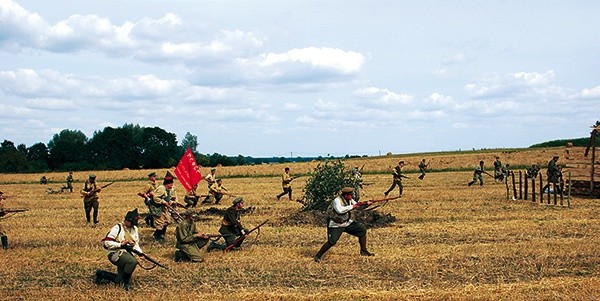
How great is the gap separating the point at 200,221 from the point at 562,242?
43.5 feet

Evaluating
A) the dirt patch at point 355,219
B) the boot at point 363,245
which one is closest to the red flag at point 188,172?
the dirt patch at point 355,219

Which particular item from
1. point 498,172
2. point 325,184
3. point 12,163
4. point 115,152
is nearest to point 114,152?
point 115,152

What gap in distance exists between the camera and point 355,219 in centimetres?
2214

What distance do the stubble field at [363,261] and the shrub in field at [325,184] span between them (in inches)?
62.6

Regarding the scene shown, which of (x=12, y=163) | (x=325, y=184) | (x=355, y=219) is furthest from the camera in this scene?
(x=12, y=163)

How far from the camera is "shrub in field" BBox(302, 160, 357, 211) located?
2488 centimetres

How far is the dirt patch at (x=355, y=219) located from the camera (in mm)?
22236

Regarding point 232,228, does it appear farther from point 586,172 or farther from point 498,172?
point 498,172

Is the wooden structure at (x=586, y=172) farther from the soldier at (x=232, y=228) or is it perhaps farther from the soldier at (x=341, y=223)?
the soldier at (x=232, y=228)

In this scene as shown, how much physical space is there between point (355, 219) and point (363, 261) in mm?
6706

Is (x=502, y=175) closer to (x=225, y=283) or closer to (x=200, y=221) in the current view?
(x=200, y=221)

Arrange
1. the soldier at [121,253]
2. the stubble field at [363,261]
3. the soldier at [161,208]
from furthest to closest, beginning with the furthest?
the soldier at [161,208]
the soldier at [121,253]
the stubble field at [363,261]

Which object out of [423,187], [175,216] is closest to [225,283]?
[175,216]

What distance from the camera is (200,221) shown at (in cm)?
2431
